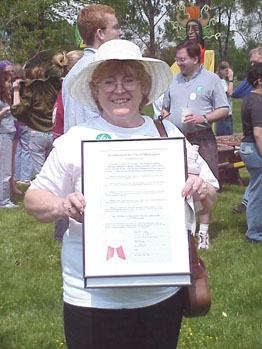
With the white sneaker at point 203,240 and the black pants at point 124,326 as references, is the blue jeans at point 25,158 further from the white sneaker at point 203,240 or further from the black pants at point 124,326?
the black pants at point 124,326

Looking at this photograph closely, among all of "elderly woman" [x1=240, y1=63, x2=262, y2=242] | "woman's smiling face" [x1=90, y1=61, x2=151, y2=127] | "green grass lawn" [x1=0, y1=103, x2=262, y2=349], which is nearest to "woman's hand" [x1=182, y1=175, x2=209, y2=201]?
"woman's smiling face" [x1=90, y1=61, x2=151, y2=127]

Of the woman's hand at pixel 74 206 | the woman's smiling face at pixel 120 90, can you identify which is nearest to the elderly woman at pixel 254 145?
the woman's smiling face at pixel 120 90

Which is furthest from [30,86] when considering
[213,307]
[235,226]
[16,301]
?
[213,307]

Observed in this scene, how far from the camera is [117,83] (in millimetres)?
2420

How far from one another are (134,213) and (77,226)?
1.04 feet

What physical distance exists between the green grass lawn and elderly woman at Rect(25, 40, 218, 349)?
1.70 metres

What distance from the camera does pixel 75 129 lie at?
2453mm

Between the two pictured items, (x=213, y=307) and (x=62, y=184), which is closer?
(x=62, y=184)

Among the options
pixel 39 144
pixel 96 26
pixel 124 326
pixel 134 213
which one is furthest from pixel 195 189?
pixel 39 144

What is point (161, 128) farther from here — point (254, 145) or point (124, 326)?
point (254, 145)

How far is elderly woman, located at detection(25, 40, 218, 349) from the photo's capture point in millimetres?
2344

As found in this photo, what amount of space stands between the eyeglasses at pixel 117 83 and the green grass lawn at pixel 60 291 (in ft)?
7.29

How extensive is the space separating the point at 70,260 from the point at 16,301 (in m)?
2.70

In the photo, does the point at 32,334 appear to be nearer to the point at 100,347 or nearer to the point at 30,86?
the point at 100,347
